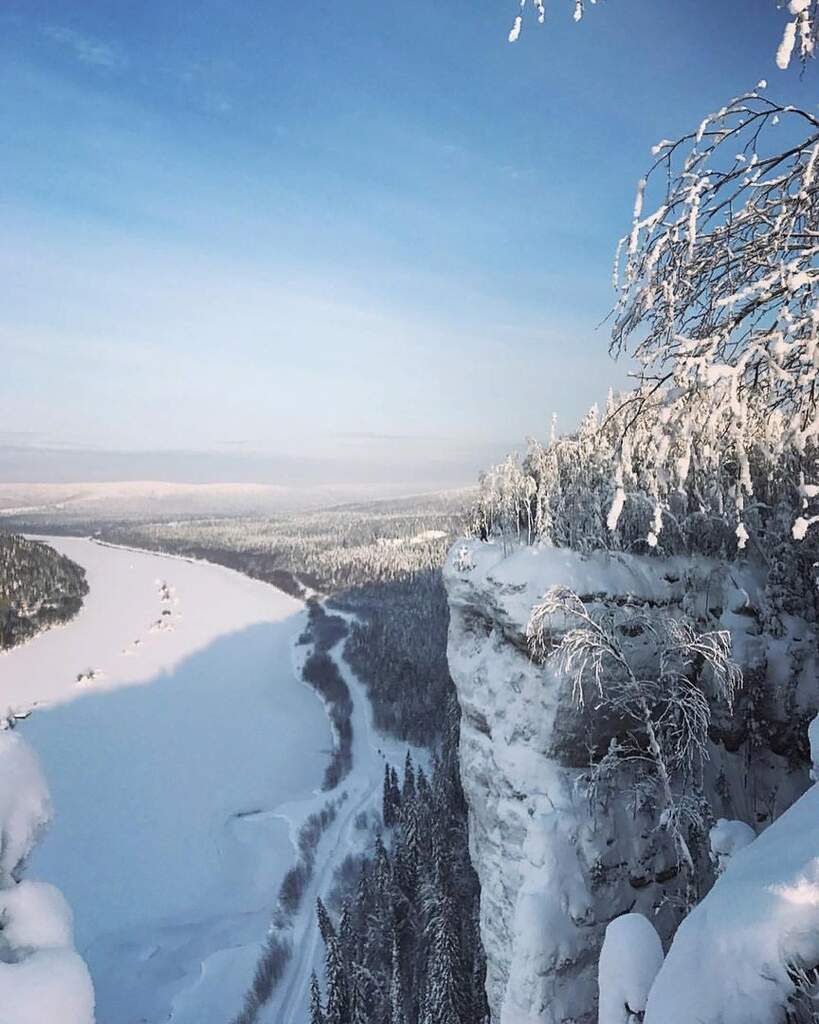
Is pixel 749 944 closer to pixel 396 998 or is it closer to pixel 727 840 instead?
pixel 727 840

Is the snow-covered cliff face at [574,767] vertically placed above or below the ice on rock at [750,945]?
below

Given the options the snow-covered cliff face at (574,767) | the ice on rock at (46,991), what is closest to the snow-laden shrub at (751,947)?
the ice on rock at (46,991)

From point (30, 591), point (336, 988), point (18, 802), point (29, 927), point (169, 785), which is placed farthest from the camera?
point (30, 591)

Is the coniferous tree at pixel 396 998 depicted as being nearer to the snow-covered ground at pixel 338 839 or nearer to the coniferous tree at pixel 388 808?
the snow-covered ground at pixel 338 839

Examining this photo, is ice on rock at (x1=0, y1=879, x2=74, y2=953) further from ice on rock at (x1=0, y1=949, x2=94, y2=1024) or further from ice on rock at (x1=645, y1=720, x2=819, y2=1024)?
ice on rock at (x1=645, y1=720, x2=819, y2=1024)

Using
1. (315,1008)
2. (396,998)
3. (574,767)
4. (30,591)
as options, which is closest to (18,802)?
(574,767)

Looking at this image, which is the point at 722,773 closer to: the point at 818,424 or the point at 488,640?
the point at 488,640
